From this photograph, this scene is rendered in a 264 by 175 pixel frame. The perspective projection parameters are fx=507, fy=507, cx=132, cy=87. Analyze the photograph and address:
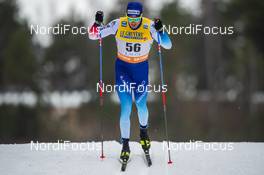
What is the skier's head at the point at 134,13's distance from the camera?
8.27 metres

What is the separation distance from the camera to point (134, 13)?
8.28m

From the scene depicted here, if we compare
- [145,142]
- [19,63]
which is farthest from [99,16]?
[19,63]

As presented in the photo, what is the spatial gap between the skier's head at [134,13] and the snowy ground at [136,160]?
2382 mm

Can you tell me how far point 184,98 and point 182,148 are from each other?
23445 mm

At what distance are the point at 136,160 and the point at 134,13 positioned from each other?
2.52 m

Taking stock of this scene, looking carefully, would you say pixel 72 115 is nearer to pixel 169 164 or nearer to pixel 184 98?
pixel 184 98

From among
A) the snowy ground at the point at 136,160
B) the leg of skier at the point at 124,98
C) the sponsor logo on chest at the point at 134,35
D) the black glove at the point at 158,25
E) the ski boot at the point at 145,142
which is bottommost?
the snowy ground at the point at 136,160

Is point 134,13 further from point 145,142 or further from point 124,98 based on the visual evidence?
point 145,142

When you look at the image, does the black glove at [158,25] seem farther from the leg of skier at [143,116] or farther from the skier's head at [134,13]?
the leg of skier at [143,116]

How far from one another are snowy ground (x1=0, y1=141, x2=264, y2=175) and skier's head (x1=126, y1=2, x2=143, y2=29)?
2382 millimetres

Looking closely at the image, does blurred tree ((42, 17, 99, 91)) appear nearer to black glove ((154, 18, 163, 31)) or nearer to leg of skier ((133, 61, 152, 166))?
leg of skier ((133, 61, 152, 166))

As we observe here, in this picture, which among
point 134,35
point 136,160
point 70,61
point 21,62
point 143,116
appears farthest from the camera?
point 70,61

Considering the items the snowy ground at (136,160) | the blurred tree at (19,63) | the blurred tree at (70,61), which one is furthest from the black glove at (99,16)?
the blurred tree at (70,61)

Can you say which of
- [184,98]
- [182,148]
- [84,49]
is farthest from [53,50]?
[182,148]
